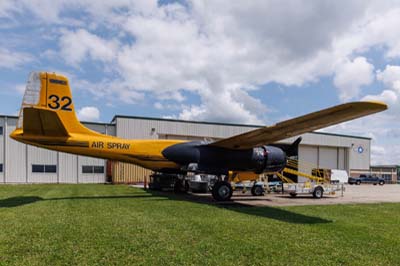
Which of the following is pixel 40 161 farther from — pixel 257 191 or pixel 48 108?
pixel 257 191

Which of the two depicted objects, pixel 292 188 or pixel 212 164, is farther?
pixel 292 188

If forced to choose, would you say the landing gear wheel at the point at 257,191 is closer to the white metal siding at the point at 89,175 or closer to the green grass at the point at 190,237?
the green grass at the point at 190,237

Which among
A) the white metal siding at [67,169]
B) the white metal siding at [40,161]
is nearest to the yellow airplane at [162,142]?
the white metal siding at [67,169]

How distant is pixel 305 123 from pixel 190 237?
699 centimetres

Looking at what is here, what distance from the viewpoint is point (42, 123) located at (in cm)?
1271

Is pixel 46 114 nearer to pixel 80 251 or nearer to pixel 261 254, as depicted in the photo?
pixel 80 251

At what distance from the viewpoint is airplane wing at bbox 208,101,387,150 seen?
966 centimetres

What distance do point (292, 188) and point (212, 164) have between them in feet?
18.8

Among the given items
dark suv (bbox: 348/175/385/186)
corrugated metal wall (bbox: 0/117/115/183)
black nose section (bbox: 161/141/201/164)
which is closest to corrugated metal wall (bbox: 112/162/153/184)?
corrugated metal wall (bbox: 0/117/115/183)

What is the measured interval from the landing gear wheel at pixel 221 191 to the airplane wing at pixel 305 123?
183cm

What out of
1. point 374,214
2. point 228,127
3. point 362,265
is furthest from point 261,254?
point 228,127

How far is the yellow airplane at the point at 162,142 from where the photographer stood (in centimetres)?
1218

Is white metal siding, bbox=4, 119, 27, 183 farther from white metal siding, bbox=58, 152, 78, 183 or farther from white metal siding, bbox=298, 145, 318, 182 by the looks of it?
white metal siding, bbox=298, 145, 318, 182

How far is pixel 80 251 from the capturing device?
5906 millimetres
